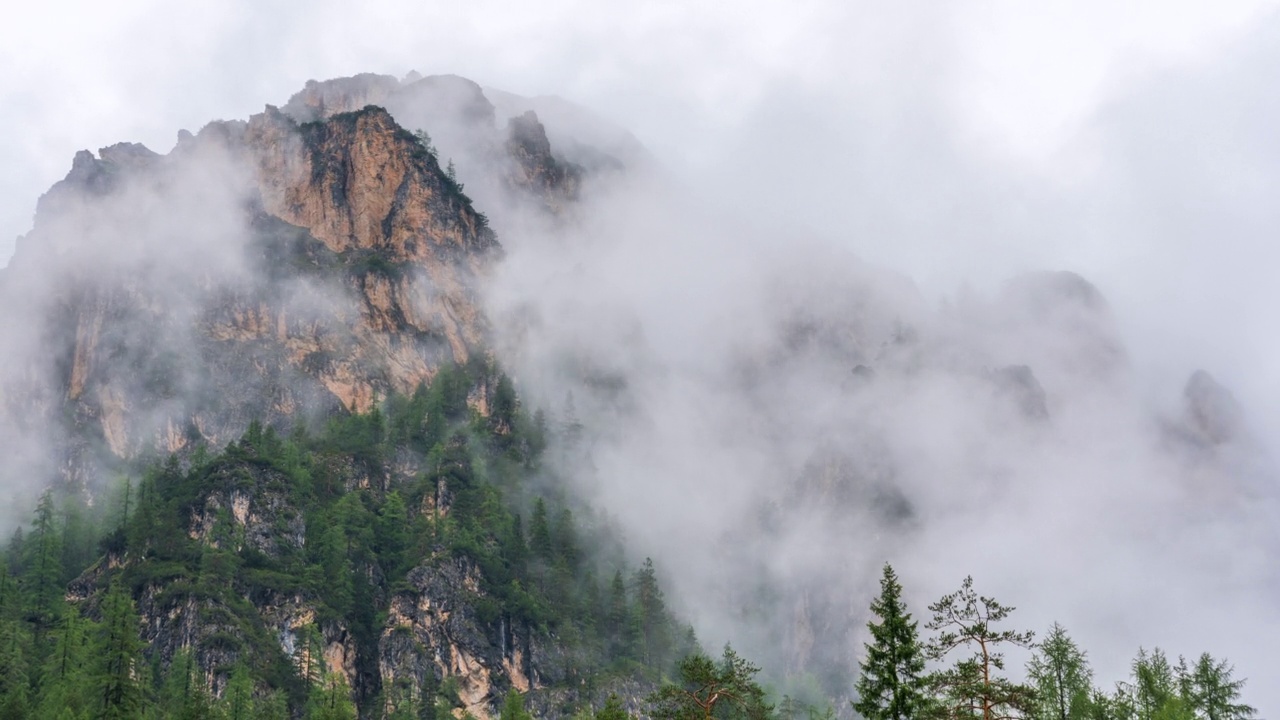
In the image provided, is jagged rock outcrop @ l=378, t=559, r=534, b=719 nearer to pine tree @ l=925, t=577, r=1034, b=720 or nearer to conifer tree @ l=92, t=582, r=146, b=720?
conifer tree @ l=92, t=582, r=146, b=720

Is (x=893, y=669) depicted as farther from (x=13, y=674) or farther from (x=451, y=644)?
(x=451, y=644)

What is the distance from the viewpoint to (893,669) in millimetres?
62469

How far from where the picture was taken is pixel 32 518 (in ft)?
534

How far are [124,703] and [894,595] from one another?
5748 centimetres

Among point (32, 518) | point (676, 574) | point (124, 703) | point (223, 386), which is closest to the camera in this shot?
point (124, 703)

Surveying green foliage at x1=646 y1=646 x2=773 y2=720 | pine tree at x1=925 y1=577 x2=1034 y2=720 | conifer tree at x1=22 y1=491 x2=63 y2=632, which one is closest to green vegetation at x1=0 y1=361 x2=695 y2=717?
conifer tree at x1=22 y1=491 x2=63 y2=632

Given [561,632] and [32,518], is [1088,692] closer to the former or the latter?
[561,632]

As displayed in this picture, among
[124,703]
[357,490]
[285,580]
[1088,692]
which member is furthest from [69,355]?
[1088,692]

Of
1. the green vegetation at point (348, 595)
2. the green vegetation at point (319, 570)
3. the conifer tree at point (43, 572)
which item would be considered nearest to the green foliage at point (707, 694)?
the green vegetation at point (348, 595)

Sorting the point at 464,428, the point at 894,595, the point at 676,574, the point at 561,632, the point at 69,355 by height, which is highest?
the point at 69,355

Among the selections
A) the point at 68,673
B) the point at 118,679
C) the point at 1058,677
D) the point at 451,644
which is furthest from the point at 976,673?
the point at 451,644

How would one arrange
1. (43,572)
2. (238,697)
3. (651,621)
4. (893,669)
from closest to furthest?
1. (893,669)
2. (238,697)
3. (43,572)
4. (651,621)

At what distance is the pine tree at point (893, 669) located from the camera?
61.4 meters

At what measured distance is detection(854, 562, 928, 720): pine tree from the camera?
61.4m
